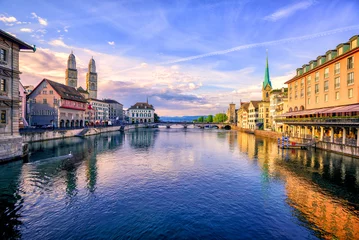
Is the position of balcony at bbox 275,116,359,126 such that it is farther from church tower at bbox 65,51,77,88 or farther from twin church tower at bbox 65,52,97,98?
twin church tower at bbox 65,52,97,98

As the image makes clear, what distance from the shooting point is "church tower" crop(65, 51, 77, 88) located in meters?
163

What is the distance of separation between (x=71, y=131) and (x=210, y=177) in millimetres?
61123

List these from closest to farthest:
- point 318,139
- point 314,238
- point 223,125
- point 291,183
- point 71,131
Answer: point 314,238
point 291,183
point 318,139
point 71,131
point 223,125

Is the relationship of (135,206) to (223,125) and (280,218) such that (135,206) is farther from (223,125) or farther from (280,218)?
(223,125)

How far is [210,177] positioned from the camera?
25.3 metres

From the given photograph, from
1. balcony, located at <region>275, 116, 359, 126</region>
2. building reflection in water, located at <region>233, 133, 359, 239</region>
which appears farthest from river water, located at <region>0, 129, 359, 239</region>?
balcony, located at <region>275, 116, 359, 126</region>

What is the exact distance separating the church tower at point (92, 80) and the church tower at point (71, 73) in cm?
1819

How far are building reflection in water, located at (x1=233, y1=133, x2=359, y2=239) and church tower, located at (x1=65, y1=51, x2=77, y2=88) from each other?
561 ft

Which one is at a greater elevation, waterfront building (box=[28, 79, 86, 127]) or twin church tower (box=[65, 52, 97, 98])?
twin church tower (box=[65, 52, 97, 98])

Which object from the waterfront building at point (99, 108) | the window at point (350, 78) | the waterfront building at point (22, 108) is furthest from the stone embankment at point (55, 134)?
the window at point (350, 78)

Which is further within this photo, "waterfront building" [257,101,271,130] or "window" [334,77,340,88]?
"waterfront building" [257,101,271,130]

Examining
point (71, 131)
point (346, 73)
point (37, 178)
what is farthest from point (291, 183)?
point (71, 131)

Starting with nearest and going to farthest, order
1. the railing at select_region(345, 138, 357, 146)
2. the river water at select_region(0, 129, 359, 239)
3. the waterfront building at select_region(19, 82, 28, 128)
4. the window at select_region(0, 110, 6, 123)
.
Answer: the river water at select_region(0, 129, 359, 239)
the window at select_region(0, 110, 6, 123)
the railing at select_region(345, 138, 357, 146)
the waterfront building at select_region(19, 82, 28, 128)

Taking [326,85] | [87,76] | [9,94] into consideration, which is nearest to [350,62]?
[326,85]
